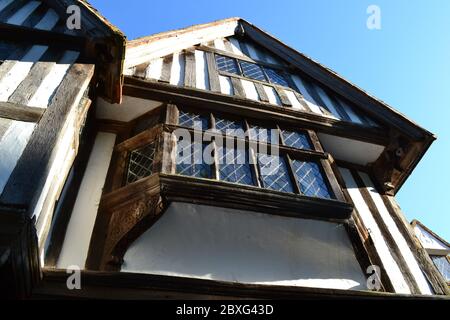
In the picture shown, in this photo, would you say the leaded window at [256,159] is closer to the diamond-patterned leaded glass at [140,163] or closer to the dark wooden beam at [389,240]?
the diamond-patterned leaded glass at [140,163]

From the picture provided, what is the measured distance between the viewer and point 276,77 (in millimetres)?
8352

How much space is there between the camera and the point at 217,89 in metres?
6.66

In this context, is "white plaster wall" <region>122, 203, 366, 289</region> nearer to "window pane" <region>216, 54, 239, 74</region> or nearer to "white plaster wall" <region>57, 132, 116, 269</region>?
"white plaster wall" <region>57, 132, 116, 269</region>

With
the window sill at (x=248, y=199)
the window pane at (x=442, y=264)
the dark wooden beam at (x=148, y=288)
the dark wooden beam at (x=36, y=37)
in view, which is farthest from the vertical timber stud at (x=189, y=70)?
the window pane at (x=442, y=264)

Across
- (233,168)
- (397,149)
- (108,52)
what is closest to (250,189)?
(233,168)

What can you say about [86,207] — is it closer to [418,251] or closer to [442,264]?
[418,251]

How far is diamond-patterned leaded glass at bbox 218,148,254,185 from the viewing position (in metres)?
4.91

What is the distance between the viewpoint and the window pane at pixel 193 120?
18.7 feet

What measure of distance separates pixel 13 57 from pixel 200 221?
2.95 meters

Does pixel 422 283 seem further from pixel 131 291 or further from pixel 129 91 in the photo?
pixel 129 91

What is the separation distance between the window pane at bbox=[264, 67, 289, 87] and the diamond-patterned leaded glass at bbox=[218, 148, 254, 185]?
3.08 m

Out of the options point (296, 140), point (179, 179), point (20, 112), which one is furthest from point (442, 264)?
point (20, 112)

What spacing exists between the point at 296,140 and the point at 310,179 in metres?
0.90

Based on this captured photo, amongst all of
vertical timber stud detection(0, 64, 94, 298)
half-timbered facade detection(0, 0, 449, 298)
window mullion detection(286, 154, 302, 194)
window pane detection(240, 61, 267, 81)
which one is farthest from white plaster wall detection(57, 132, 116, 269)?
window pane detection(240, 61, 267, 81)
